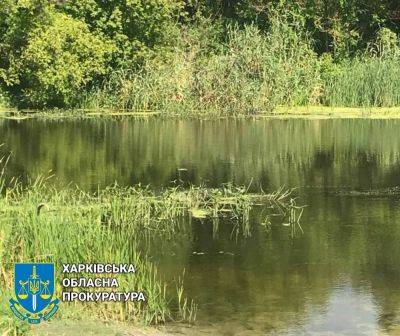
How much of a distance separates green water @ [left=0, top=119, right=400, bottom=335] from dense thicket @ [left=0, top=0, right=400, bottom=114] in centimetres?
277

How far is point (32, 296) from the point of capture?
629 cm

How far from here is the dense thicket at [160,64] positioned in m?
27.4

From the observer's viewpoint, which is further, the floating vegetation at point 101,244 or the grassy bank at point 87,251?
the floating vegetation at point 101,244

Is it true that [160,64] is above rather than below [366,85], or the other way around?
above

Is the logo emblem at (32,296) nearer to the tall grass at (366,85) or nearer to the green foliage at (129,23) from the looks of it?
the tall grass at (366,85)

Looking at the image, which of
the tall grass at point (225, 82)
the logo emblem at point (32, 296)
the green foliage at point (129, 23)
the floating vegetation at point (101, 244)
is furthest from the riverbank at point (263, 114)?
the logo emblem at point (32, 296)

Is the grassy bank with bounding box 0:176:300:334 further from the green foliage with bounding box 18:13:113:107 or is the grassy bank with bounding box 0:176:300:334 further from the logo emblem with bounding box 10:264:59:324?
the green foliage with bounding box 18:13:113:107

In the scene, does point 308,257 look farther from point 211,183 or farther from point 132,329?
point 211,183

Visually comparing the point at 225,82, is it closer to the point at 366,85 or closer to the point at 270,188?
the point at 366,85

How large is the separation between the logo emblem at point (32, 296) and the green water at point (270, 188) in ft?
4.39

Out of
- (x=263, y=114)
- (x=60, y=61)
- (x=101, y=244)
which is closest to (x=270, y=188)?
(x=101, y=244)

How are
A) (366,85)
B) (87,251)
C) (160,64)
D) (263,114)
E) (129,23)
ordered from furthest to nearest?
(129,23), (160,64), (366,85), (263,114), (87,251)

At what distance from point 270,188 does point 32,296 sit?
27.0 ft

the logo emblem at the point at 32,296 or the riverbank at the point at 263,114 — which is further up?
the riverbank at the point at 263,114
